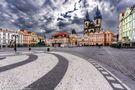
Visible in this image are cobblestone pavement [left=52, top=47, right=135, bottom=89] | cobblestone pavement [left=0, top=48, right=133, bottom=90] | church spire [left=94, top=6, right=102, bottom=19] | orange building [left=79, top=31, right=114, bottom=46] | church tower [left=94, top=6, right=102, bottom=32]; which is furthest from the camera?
church spire [left=94, top=6, right=102, bottom=19]

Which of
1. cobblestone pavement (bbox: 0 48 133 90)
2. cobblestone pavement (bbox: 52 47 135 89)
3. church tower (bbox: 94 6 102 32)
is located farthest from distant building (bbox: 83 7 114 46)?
cobblestone pavement (bbox: 0 48 133 90)

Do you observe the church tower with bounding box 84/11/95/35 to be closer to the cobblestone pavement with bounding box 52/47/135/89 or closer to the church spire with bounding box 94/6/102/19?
the church spire with bounding box 94/6/102/19

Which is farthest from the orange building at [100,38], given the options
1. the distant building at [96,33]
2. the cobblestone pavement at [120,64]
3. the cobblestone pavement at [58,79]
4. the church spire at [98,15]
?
the cobblestone pavement at [58,79]

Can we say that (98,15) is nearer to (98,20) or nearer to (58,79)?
(98,20)

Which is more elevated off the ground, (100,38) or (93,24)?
(93,24)

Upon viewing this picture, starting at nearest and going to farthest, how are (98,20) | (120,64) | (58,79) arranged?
(58,79) → (120,64) → (98,20)

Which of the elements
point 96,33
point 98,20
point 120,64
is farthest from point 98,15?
point 120,64

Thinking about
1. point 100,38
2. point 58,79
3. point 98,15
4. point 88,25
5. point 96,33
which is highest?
point 98,15

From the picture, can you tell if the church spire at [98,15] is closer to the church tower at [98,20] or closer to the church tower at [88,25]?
the church tower at [98,20]

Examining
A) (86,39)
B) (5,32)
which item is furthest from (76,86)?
(86,39)

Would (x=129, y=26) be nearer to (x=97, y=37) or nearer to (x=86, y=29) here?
(x=97, y=37)

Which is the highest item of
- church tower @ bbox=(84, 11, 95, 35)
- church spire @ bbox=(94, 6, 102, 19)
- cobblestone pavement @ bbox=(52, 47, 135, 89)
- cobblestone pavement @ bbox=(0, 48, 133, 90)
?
church spire @ bbox=(94, 6, 102, 19)

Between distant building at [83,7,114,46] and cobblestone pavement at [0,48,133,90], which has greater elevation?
distant building at [83,7,114,46]

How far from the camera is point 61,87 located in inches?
242
